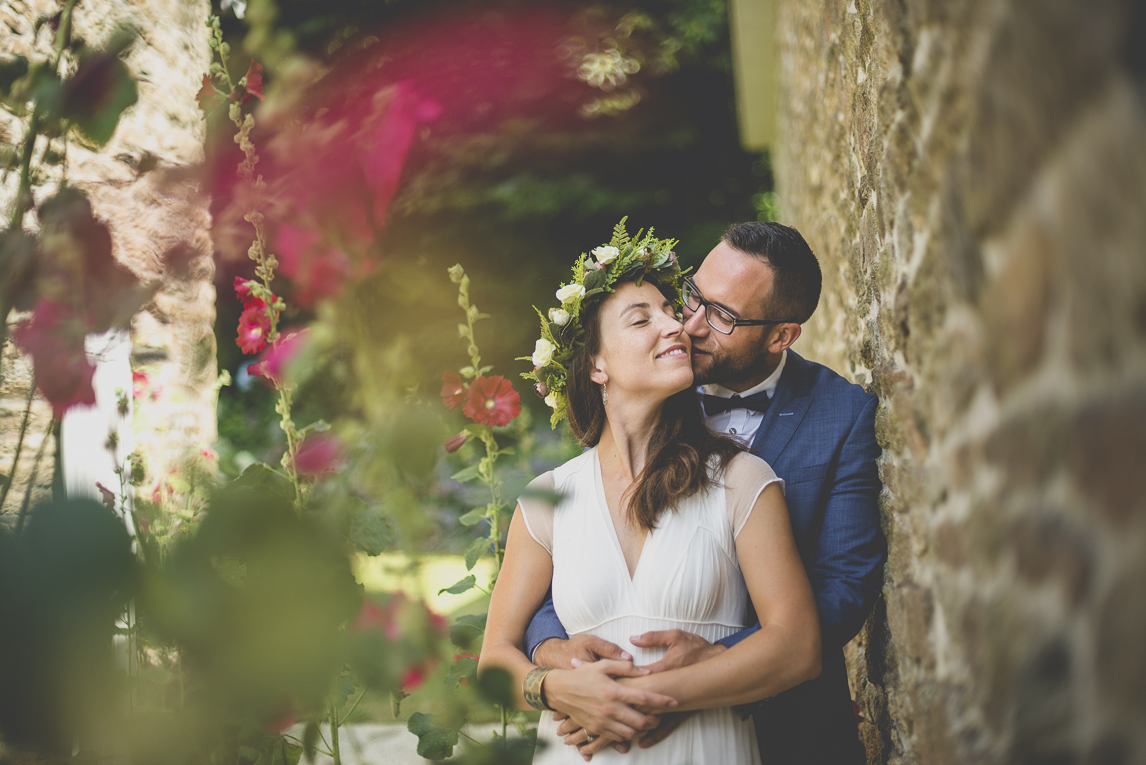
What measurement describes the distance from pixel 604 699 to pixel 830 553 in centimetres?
65

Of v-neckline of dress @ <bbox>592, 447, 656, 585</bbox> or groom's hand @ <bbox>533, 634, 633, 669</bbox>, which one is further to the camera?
v-neckline of dress @ <bbox>592, 447, 656, 585</bbox>

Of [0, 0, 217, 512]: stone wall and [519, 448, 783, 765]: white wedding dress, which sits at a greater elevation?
[0, 0, 217, 512]: stone wall

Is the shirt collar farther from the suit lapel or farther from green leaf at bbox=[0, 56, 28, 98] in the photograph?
green leaf at bbox=[0, 56, 28, 98]

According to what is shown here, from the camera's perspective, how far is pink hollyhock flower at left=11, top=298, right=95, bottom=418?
573 mm

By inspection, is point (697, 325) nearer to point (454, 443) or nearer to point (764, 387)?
point (764, 387)

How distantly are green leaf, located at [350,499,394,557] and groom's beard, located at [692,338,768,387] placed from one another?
110 centimetres

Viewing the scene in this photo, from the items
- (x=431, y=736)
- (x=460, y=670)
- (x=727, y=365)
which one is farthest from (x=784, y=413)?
(x=431, y=736)

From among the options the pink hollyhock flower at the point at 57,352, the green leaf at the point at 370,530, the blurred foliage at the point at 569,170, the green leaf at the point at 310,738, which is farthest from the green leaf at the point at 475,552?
the blurred foliage at the point at 569,170

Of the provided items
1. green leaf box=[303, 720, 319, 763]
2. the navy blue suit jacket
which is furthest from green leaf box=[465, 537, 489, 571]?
green leaf box=[303, 720, 319, 763]

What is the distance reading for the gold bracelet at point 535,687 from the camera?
164 centimetres

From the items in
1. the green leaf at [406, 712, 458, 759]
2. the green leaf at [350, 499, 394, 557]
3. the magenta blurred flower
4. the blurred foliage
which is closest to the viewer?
the magenta blurred flower

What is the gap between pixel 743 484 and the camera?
172 cm

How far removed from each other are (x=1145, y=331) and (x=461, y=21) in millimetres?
7154

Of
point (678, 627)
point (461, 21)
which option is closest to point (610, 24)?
point (461, 21)
